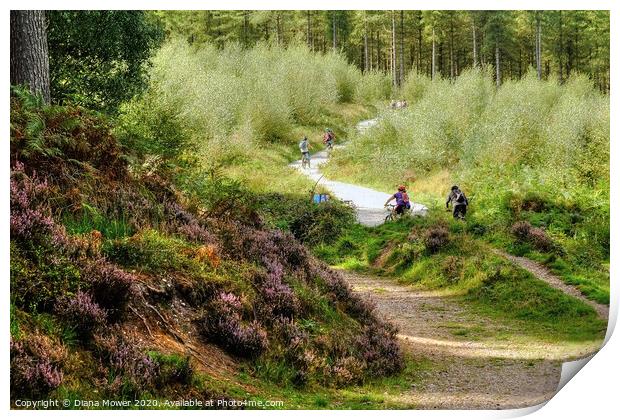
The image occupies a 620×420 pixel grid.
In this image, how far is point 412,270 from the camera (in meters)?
6.63

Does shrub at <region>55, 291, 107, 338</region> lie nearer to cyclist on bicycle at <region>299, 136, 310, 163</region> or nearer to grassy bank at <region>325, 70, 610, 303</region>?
cyclist on bicycle at <region>299, 136, 310, 163</region>

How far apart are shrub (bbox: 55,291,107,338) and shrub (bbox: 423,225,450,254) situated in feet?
10.0

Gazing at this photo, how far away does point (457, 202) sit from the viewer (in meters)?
6.35

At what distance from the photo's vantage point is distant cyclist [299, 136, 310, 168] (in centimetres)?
623

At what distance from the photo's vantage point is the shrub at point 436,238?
649cm

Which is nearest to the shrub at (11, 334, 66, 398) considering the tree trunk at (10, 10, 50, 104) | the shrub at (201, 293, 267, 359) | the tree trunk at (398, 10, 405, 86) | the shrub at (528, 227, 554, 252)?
the shrub at (201, 293, 267, 359)

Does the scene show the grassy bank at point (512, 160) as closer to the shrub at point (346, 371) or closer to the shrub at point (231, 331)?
the shrub at point (346, 371)

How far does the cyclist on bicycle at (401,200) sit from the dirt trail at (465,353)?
0.63 metres

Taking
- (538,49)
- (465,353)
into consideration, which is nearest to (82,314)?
(465,353)

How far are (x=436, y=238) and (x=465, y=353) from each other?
114 centimetres

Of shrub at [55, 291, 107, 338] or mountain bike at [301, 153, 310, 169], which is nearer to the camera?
shrub at [55, 291, 107, 338]

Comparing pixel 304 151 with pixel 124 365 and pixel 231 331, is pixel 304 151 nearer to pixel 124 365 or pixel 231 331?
pixel 231 331

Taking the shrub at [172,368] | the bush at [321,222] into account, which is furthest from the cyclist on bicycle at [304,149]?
the shrub at [172,368]

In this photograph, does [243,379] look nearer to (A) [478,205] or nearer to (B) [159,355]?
(B) [159,355]
